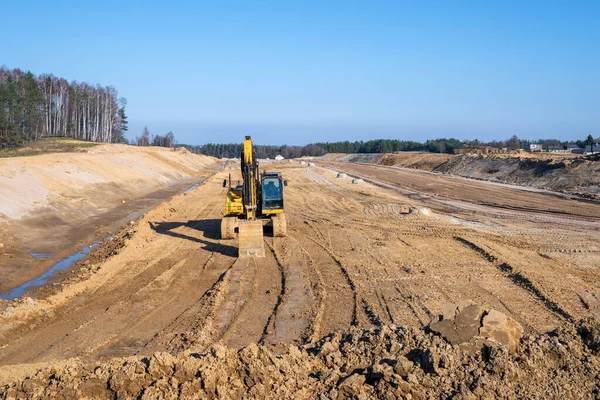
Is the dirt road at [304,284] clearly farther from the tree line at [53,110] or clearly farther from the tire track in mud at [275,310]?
the tree line at [53,110]

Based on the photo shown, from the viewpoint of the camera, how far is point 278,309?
11.5m

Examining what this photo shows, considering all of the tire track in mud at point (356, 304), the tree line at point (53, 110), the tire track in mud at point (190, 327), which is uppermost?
the tree line at point (53, 110)

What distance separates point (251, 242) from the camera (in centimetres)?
1667

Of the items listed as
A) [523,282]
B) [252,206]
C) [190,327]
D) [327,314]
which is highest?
[252,206]

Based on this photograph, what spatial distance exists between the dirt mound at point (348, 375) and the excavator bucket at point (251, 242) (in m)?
9.41

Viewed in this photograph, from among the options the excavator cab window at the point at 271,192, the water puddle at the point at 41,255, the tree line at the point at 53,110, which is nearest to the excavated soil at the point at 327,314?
the excavator cab window at the point at 271,192

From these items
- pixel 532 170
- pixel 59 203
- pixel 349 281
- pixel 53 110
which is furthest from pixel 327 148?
pixel 349 281

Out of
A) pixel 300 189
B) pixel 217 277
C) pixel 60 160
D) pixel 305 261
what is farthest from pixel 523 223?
pixel 60 160

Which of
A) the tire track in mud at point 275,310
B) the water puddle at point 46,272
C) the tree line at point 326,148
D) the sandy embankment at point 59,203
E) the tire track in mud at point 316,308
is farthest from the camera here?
the tree line at point 326,148

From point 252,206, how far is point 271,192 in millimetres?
1667

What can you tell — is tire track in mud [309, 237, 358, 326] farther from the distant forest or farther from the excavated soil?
the distant forest

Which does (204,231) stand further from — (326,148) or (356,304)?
(326,148)

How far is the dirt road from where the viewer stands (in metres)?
10.1

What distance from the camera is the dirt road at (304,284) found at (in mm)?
10102
